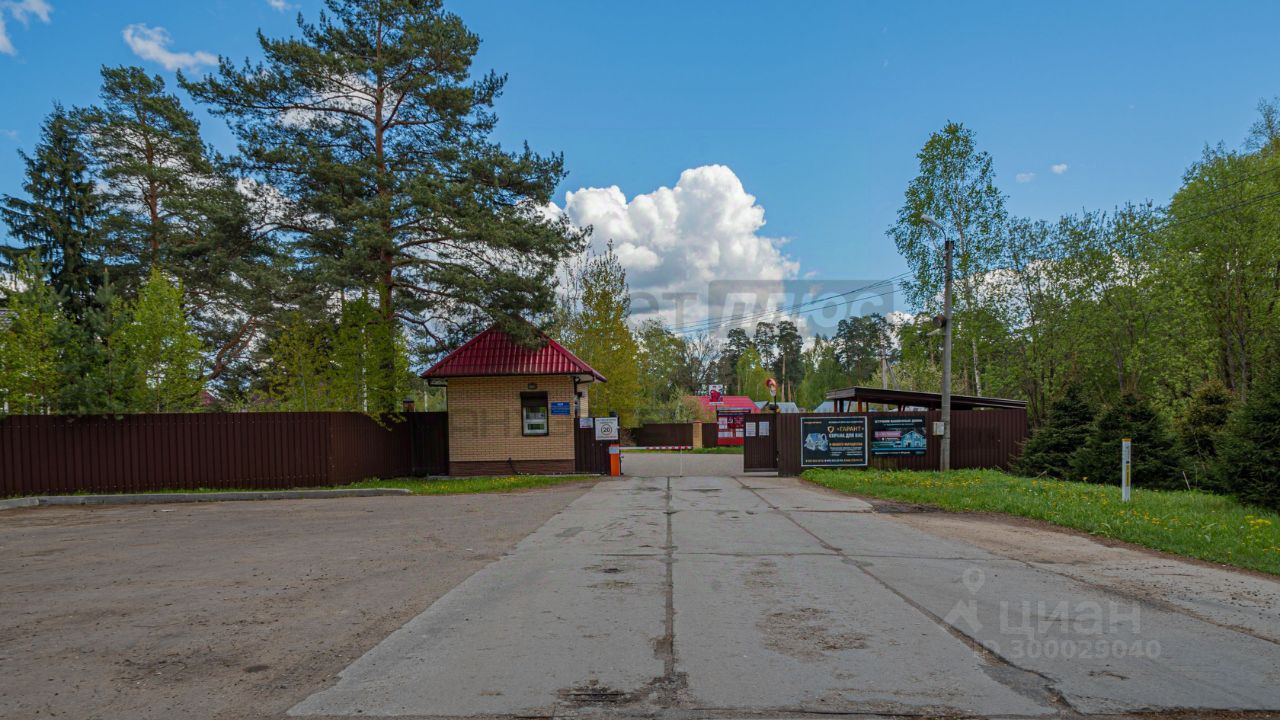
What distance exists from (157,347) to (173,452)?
2761 millimetres

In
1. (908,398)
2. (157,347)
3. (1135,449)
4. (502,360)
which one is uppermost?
(157,347)

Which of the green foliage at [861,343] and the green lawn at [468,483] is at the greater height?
the green foliage at [861,343]

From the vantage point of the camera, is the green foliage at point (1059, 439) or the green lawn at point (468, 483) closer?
the green lawn at point (468, 483)

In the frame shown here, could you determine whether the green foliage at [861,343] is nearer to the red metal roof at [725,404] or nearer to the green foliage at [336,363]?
the red metal roof at [725,404]

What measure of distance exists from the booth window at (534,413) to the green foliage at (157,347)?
934cm

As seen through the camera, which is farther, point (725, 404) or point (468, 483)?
point (725, 404)

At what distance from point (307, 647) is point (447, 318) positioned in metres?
18.5

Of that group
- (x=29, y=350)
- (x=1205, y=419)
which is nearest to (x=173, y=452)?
(x=29, y=350)

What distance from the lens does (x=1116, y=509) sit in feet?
41.0

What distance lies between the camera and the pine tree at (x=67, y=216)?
26266 mm

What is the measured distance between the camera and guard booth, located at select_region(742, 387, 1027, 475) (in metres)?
Result: 22.9

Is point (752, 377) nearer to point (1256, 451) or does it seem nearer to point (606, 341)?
point (606, 341)

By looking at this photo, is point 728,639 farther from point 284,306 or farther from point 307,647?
point 284,306

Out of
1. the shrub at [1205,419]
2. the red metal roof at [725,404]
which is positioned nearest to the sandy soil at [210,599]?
the shrub at [1205,419]
